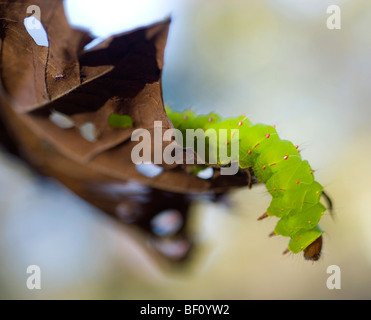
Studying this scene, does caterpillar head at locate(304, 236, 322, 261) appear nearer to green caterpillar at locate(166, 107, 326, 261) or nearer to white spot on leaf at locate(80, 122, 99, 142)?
green caterpillar at locate(166, 107, 326, 261)

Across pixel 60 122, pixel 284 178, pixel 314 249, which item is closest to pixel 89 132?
pixel 60 122

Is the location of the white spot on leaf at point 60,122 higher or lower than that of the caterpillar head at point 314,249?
higher

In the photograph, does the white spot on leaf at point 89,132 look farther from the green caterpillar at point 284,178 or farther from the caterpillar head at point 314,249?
the caterpillar head at point 314,249

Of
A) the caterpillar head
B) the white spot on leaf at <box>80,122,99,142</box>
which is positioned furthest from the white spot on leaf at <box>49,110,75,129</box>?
the caterpillar head

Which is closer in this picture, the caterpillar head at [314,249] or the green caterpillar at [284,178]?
the green caterpillar at [284,178]

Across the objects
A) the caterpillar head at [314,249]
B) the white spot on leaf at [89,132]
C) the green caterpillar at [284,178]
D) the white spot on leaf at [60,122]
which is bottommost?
the caterpillar head at [314,249]

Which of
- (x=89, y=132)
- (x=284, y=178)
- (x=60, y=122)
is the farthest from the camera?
(x=60, y=122)

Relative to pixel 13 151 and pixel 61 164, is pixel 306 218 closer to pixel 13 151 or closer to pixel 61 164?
pixel 61 164

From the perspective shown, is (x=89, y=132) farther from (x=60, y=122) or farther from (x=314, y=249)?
(x=314, y=249)

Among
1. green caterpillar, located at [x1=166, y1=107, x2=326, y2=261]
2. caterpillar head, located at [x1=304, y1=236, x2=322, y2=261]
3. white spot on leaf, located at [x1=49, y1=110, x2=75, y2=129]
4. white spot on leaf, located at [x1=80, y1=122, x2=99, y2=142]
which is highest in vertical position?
white spot on leaf, located at [x1=49, y1=110, x2=75, y2=129]

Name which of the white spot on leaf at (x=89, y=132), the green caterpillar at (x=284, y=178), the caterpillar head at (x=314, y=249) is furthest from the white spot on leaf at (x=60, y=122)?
the caterpillar head at (x=314, y=249)
